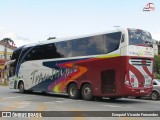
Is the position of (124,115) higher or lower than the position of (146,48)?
lower

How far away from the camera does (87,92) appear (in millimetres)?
20672

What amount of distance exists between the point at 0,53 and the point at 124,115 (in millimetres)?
74898

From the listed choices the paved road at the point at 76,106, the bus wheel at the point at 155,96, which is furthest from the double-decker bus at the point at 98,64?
the bus wheel at the point at 155,96

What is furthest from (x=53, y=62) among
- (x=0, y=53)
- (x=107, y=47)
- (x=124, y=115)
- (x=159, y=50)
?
(x=159, y=50)

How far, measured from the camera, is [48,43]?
24.1 meters

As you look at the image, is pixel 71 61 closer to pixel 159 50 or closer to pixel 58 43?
pixel 58 43

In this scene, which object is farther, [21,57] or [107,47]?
[21,57]

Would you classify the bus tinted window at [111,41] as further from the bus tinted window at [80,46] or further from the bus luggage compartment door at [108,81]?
the bus tinted window at [80,46]

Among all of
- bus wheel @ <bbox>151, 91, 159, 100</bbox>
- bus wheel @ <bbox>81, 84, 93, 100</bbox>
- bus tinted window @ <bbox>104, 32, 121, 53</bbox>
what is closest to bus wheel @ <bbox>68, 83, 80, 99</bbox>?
bus wheel @ <bbox>81, 84, 93, 100</bbox>

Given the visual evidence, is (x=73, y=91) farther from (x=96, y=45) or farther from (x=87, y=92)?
(x=96, y=45)

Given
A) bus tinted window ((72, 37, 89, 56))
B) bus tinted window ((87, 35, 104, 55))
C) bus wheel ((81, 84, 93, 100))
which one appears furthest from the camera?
bus tinted window ((72, 37, 89, 56))

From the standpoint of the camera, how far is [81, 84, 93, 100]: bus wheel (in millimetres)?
20453

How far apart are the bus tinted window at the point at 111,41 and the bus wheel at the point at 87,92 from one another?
8.47ft

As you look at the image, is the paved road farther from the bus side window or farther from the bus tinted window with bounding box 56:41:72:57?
the bus tinted window with bounding box 56:41:72:57
